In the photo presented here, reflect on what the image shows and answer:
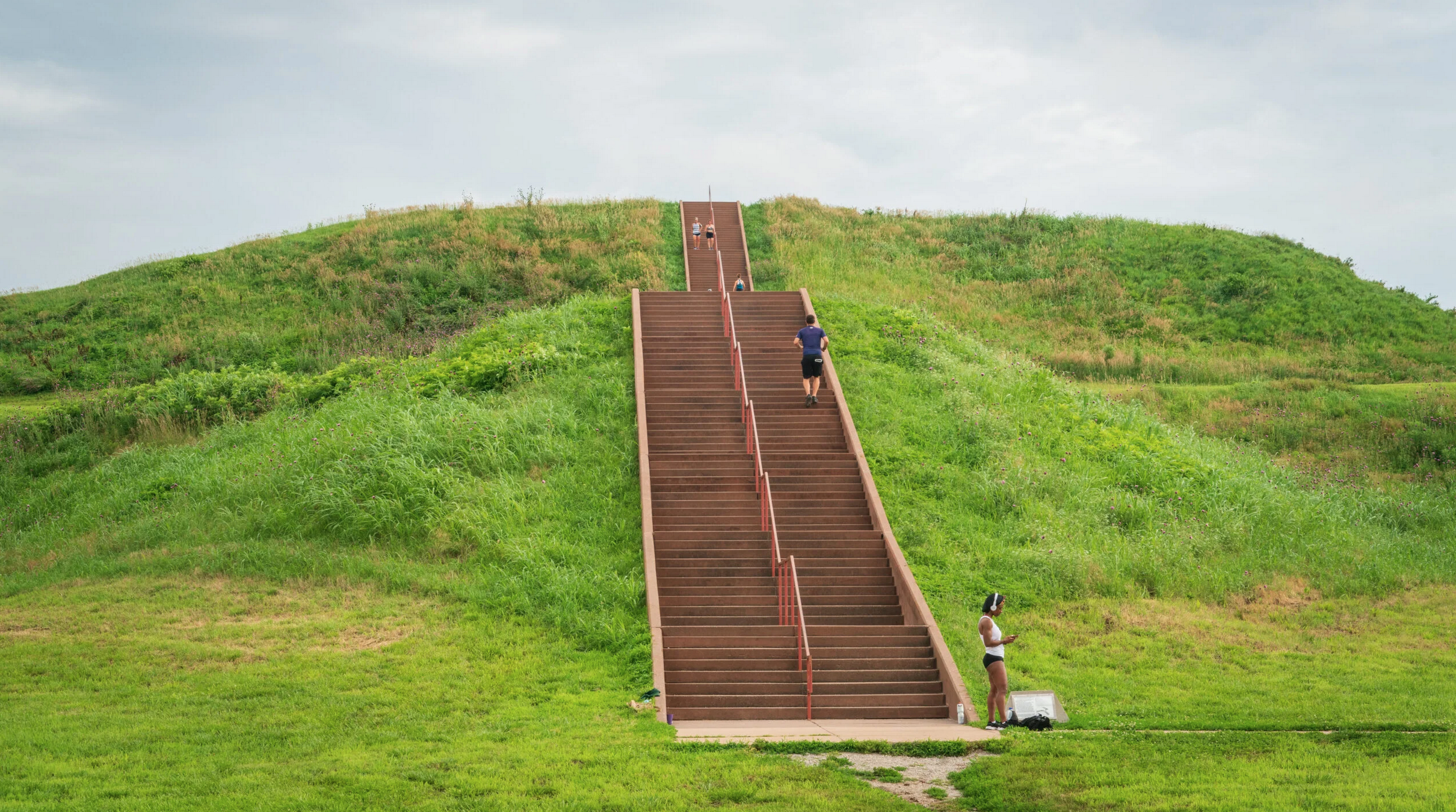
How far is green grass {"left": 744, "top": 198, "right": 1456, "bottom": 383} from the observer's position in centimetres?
3061

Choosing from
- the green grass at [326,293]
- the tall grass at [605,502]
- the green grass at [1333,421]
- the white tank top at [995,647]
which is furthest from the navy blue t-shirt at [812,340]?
the green grass at [326,293]

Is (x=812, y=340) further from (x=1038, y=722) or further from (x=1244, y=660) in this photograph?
(x=1038, y=722)

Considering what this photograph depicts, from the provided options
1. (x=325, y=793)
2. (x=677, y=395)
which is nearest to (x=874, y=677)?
(x=325, y=793)

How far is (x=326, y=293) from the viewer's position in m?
33.5

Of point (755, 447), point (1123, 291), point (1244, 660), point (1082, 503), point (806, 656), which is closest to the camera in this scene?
point (806, 656)

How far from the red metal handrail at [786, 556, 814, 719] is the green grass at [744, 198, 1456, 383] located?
15685 millimetres

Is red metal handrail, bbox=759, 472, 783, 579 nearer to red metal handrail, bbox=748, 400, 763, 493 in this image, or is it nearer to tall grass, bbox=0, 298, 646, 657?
red metal handrail, bbox=748, 400, 763, 493

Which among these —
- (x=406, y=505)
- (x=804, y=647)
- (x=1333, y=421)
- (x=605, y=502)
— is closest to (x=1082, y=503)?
(x=804, y=647)

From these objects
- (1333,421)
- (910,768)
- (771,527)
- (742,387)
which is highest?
(742,387)

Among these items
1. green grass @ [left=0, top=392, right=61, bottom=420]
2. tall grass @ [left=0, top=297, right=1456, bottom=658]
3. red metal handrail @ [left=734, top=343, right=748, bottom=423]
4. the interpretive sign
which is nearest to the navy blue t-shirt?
red metal handrail @ [left=734, top=343, right=748, bottom=423]

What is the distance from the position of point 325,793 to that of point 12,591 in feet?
36.4

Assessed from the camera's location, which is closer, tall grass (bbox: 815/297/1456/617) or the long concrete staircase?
the long concrete staircase

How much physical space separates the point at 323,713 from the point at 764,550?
6.85 metres

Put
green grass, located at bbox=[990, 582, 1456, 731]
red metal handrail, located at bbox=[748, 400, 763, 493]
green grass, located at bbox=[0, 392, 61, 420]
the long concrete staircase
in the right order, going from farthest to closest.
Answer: green grass, located at bbox=[0, 392, 61, 420] → red metal handrail, located at bbox=[748, 400, 763, 493] → the long concrete staircase → green grass, located at bbox=[990, 582, 1456, 731]
